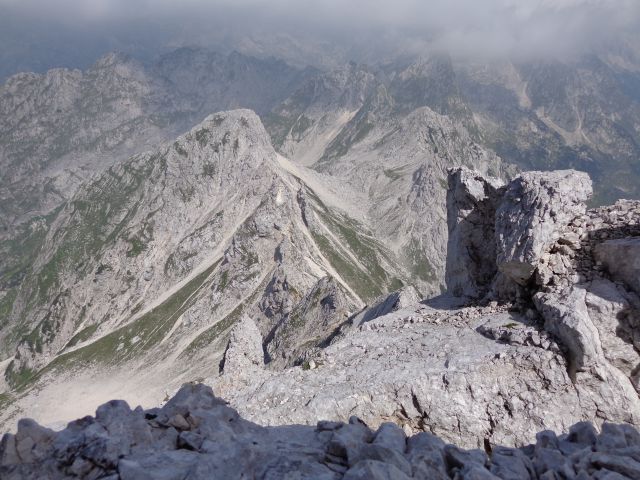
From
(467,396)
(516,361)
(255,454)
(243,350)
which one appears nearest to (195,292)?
(243,350)

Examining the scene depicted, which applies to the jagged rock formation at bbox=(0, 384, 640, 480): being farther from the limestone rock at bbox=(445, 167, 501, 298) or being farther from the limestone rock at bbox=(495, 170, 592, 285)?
the limestone rock at bbox=(445, 167, 501, 298)

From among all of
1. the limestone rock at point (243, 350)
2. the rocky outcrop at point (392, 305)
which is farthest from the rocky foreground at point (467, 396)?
the limestone rock at point (243, 350)

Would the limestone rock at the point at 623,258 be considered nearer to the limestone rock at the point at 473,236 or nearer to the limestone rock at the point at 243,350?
the limestone rock at the point at 473,236

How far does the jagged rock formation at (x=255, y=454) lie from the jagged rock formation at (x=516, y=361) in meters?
5.59

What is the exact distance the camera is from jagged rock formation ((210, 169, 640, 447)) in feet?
75.2

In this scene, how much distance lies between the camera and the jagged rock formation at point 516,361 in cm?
2291

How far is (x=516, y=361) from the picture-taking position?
78.8 feet

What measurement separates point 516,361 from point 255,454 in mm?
15400

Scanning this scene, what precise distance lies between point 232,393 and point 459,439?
12.8 meters

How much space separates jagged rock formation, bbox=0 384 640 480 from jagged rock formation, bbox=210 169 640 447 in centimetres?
559

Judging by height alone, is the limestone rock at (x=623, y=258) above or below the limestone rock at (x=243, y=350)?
above

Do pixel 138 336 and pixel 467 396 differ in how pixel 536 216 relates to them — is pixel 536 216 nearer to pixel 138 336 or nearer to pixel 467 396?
pixel 467 396

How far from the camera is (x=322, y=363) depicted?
27703 millimetres

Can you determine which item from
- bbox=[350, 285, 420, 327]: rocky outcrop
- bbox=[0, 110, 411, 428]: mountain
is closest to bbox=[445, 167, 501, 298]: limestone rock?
bbox=[350, 285, 420, 327]: rocky outcrop
